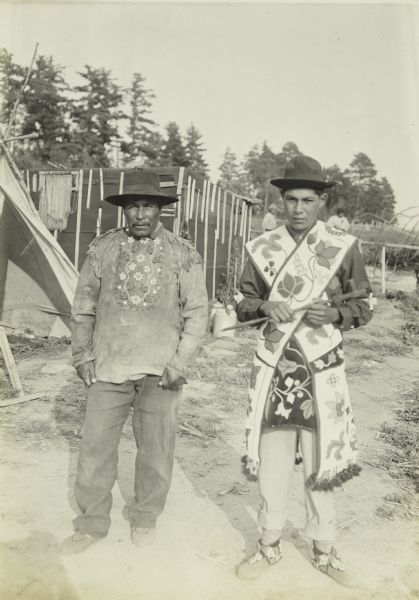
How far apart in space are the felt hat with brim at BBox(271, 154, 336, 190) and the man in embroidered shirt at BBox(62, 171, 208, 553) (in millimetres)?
686

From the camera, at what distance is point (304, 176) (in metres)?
2.42

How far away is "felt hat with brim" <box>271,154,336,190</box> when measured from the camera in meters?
2.42

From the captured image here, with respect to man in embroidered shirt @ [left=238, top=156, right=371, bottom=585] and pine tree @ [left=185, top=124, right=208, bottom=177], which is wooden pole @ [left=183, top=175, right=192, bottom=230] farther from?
pine tree @ [left=185, top=124, right=208, bottom=177]

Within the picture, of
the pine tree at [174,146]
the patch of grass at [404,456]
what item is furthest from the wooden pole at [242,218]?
the pine tree at [174,146]

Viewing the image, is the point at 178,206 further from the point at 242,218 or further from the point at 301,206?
the point at 301,206

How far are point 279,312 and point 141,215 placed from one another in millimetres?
903

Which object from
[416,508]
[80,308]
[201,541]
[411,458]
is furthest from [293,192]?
[411,458]

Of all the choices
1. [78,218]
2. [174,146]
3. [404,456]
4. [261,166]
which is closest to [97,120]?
[174,146]

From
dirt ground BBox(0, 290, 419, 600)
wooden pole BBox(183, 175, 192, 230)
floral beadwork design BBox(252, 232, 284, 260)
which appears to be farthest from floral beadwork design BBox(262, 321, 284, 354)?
wooden pole BBox(183, 175, 192, 230)

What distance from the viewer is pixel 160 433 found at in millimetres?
2820

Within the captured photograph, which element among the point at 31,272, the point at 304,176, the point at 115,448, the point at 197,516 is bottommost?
the point at 197,516

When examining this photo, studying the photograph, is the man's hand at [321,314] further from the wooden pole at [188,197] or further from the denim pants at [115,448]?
the wooden pole at [188,197]

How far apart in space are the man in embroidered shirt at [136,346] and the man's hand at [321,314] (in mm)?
661

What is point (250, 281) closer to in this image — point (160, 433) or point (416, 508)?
point (160, 433)
